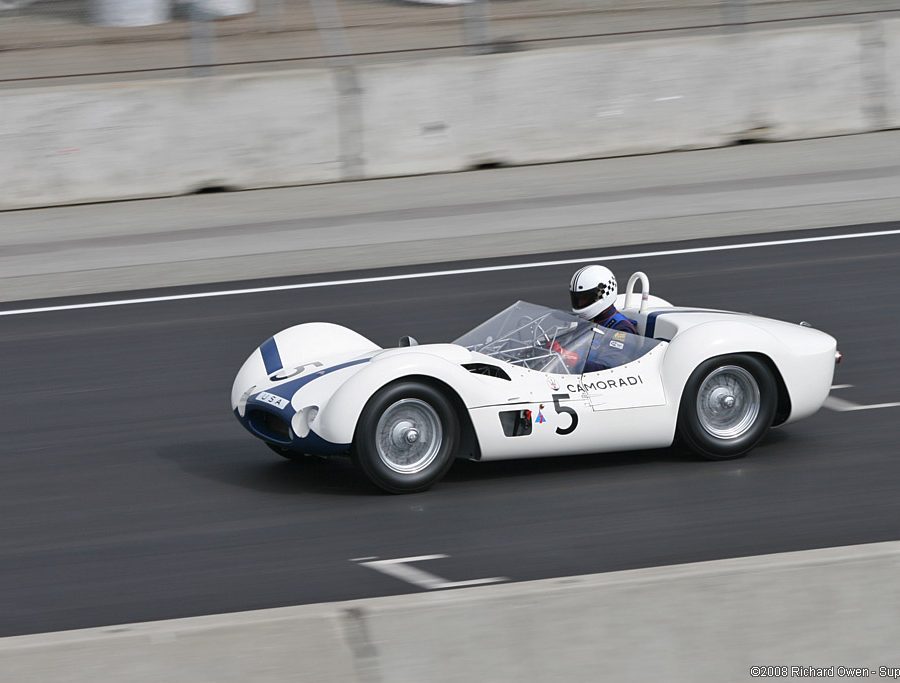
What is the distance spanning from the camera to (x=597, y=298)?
8.38 m

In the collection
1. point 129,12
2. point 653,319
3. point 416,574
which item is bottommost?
point 416,574

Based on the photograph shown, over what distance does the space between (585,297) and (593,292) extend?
51 mm

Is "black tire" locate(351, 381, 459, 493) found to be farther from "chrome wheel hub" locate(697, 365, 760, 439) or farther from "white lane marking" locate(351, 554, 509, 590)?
"chrome wheel hub" locate(697, 365, 760, 439)

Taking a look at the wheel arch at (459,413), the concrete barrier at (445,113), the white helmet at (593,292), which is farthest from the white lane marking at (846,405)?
the concrete barrier at (445,113)

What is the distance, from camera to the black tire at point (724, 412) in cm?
795

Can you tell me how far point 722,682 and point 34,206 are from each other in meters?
11.5

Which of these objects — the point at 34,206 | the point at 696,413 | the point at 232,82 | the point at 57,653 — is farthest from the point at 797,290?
the point at 57,653

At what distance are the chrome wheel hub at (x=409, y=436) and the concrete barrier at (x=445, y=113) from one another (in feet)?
26.7

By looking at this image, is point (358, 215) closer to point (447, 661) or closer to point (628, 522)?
point (628, 522)

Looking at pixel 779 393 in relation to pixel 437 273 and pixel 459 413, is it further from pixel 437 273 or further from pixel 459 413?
pixel 437 273

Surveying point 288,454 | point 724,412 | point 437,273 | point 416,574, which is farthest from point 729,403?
point 437,273

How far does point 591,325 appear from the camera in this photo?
8102 millimetres

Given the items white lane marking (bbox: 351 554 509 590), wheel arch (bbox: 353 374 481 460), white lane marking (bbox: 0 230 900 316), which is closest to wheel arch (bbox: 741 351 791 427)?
wheel arch (bbox: 353 374 481 460)

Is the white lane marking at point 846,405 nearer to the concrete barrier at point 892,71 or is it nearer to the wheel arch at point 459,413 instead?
the wheel arch at point 459,413
